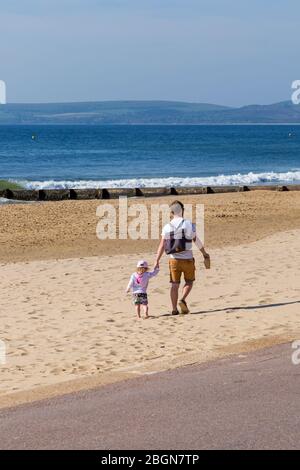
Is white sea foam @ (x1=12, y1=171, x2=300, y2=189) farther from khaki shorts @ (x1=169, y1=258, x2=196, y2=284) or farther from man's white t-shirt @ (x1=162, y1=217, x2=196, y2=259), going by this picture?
man's white t-shirt @ (x1=162, y1=217, x2=196, y2=259)

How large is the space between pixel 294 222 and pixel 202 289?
11.9 meters

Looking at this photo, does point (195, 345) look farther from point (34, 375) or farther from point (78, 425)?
point (78, 425)

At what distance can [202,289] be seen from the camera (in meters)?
14.6

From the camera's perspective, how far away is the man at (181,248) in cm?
1202

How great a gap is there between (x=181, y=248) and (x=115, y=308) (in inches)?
58.5

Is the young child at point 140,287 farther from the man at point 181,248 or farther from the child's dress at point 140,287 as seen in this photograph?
the man at point 181,248

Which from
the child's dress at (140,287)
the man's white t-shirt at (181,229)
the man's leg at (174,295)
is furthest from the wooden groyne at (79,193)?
the man's white t-shirt at (181,229)

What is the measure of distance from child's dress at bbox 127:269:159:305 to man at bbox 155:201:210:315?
189 millimetres

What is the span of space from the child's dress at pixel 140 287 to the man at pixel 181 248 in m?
0.19

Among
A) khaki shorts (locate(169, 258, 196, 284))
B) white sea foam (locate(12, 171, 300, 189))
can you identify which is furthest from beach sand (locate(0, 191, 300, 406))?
white sea foam (locate(12, 171, 300, 189))

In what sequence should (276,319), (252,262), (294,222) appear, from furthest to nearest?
1. (294,222)
2. (252,262)
3. (276,319)

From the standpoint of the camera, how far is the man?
39.4ft

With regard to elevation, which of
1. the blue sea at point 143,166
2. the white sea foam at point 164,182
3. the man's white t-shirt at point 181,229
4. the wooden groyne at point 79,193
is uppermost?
the man's white t-shirt at point 181,229
